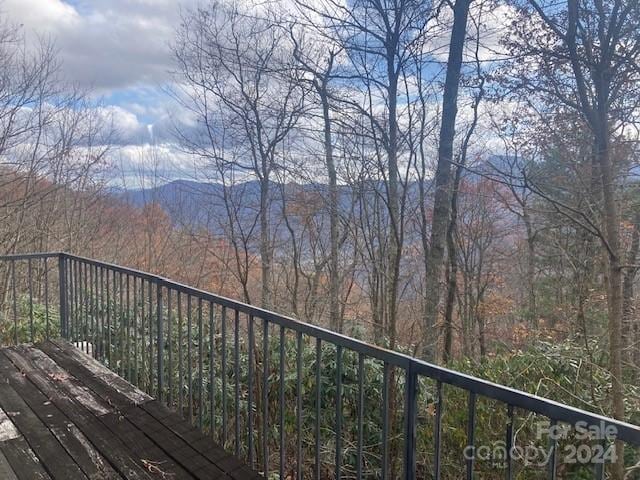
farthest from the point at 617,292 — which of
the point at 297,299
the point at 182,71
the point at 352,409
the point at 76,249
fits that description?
the point at 76,249

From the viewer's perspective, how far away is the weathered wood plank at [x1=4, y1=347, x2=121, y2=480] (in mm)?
2127

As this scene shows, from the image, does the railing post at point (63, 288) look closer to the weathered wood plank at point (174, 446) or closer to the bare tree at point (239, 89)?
the weathered wood plank at point (174, 446)

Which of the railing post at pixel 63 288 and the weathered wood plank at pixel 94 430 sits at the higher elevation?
the railing post at pixel 63 288

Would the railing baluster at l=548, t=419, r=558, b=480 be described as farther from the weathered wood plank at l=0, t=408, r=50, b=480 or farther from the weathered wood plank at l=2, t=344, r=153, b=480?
the weathered wood plank at l=0, t=408, r=50, b=480

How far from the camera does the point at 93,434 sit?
96.2 inches

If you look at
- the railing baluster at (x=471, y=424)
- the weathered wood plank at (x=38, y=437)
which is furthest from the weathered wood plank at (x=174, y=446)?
the railing baluster at (x=471, y=424)

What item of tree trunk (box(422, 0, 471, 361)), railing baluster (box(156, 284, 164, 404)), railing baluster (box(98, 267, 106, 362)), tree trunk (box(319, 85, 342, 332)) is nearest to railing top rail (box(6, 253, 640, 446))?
railing baluster (box(156, 284, 164, 404))

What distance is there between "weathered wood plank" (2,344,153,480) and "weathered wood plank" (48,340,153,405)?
0.27 m

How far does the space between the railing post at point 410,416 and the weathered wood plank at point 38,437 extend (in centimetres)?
148

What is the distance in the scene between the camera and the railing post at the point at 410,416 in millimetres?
1527

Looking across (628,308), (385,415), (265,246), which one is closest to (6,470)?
(385,415)

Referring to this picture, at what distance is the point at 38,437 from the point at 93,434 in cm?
27

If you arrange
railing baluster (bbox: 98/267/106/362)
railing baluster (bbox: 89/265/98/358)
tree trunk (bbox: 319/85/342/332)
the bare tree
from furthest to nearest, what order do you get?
the bare tree < tree trunk (bbox: 319/85/342/332) < railing baluster (bbox: 89/265/98/358) < railing baluster (bbox: 98/267/106/362)

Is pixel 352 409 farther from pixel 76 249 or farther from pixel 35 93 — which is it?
pixel 76 249
